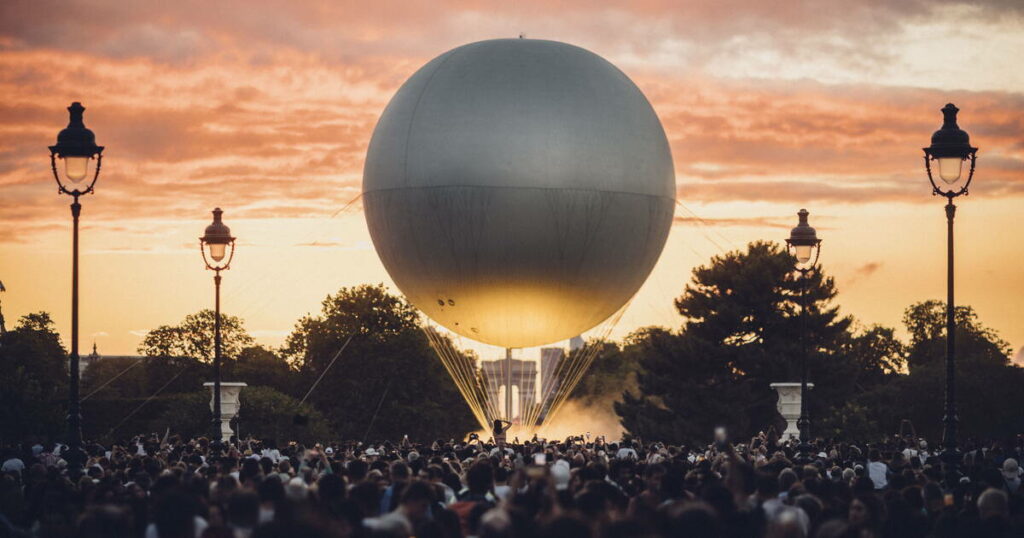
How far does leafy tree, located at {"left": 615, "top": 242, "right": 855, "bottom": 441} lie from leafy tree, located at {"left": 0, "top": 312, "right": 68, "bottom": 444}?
101ft

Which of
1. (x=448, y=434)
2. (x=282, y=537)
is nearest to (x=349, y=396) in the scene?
(x=448, y=434)

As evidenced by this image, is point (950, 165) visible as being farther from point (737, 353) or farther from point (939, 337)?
point (939, 337)

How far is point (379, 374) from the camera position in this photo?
95.3m

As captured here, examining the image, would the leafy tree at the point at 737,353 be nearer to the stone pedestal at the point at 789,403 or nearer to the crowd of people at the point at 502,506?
the stone pedestal at the point at 789,403

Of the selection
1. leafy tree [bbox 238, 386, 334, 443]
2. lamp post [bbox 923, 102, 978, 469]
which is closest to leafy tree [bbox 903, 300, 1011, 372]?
leafy tree [bbox 238, 386, 334, 443]

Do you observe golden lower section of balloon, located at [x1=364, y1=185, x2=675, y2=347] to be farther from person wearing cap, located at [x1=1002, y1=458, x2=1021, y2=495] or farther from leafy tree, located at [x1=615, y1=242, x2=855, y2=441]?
leafy tree, located at [x1=615, y1=242, x2=855, y2=441]

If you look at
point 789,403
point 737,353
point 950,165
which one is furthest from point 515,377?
point 950,165

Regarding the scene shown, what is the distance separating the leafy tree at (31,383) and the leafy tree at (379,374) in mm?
17521

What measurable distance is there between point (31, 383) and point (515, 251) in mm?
42806

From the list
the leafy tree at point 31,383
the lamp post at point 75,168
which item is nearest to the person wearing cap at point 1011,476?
the lamp post at point 75,168

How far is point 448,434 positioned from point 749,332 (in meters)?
24.6

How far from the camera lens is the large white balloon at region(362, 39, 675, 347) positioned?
35.1m

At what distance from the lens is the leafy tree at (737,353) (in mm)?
75812

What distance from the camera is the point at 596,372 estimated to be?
126 m
